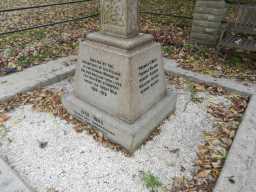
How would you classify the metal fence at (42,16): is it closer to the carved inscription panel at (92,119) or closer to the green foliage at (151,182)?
the carved inscription panel at (92,119)

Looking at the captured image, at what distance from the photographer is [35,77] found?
4.20 meters

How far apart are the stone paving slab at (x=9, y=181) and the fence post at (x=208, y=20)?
5.08m

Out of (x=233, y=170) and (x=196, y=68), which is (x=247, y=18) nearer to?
(x=196, y=68)

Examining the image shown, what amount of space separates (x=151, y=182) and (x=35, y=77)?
9.42 ft

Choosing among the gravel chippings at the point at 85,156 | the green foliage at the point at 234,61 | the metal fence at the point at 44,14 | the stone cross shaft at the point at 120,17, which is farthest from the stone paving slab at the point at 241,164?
the metal fence at the point at 44,14

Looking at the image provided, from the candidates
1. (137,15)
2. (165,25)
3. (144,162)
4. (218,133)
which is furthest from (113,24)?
(165,25)

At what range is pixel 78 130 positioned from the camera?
10.3ft

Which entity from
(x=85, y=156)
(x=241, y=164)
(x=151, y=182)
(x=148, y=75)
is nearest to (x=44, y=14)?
(x=148, y=75)

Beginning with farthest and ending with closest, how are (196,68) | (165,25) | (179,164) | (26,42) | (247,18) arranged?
(165,25) → (26,42) → (247,18) → (196,68) → (179,164)

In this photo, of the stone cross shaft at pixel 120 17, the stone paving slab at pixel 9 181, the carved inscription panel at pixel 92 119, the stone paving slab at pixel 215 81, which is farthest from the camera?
the stone paving slab at pixel 215 81

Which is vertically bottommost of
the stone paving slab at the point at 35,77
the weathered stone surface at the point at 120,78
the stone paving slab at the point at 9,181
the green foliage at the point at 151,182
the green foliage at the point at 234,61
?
the green foliage at the point at 151,182

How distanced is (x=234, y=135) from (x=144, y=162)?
1286 mm

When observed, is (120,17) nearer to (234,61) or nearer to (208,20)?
(234,61)

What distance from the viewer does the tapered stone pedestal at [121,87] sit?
2.71m
